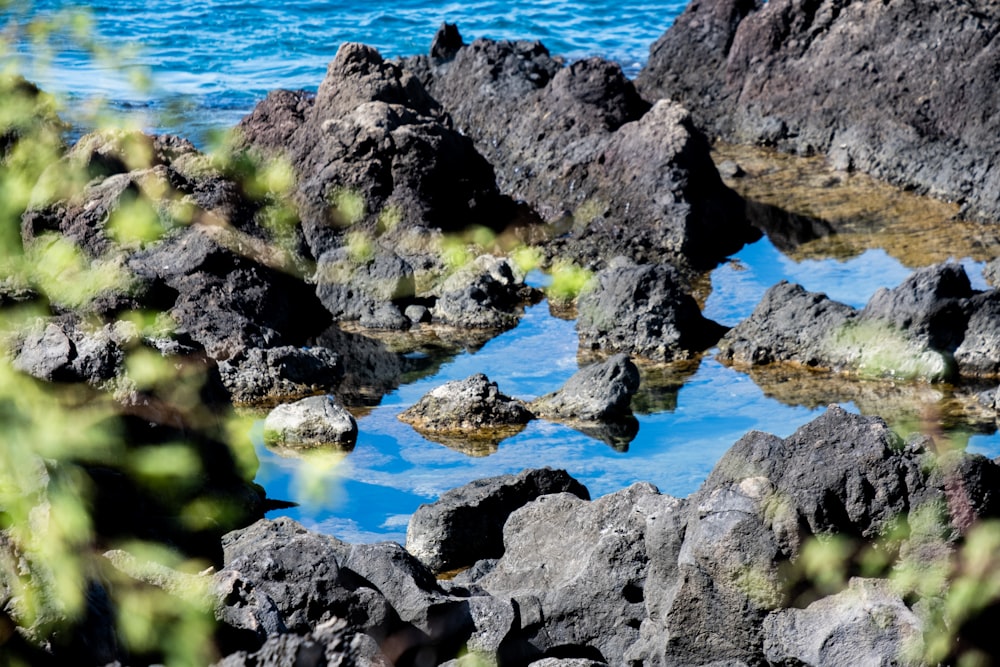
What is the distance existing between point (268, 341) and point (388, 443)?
2135 millimetres

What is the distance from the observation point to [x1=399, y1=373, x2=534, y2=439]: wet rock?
30.6 feet

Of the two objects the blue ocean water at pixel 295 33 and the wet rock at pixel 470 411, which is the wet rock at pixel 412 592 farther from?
the blue ocean water at pixel 295 33

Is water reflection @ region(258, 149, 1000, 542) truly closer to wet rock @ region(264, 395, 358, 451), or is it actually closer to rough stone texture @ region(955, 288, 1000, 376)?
wet rock @ region(264, 395, 358, 451)

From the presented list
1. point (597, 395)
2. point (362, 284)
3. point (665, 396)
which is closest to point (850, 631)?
point (597, 395)

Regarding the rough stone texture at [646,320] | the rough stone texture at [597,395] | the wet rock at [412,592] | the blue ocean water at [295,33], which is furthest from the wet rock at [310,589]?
the blue ocean water at [295,33]

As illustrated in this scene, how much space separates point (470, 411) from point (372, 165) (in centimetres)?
418

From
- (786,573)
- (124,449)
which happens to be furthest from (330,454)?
(786,573)

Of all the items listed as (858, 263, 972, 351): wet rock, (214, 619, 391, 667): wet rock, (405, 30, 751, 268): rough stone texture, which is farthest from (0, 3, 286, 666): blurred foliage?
(858, 263, 972, 351): wet rock

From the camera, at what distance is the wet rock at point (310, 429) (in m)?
9.08

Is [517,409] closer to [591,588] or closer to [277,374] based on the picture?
[277,374]

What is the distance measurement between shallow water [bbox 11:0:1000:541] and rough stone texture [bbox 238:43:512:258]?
131 cm

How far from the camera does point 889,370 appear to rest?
9922mm

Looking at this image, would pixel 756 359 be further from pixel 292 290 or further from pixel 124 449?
pixel 124 449

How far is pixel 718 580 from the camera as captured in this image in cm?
546
